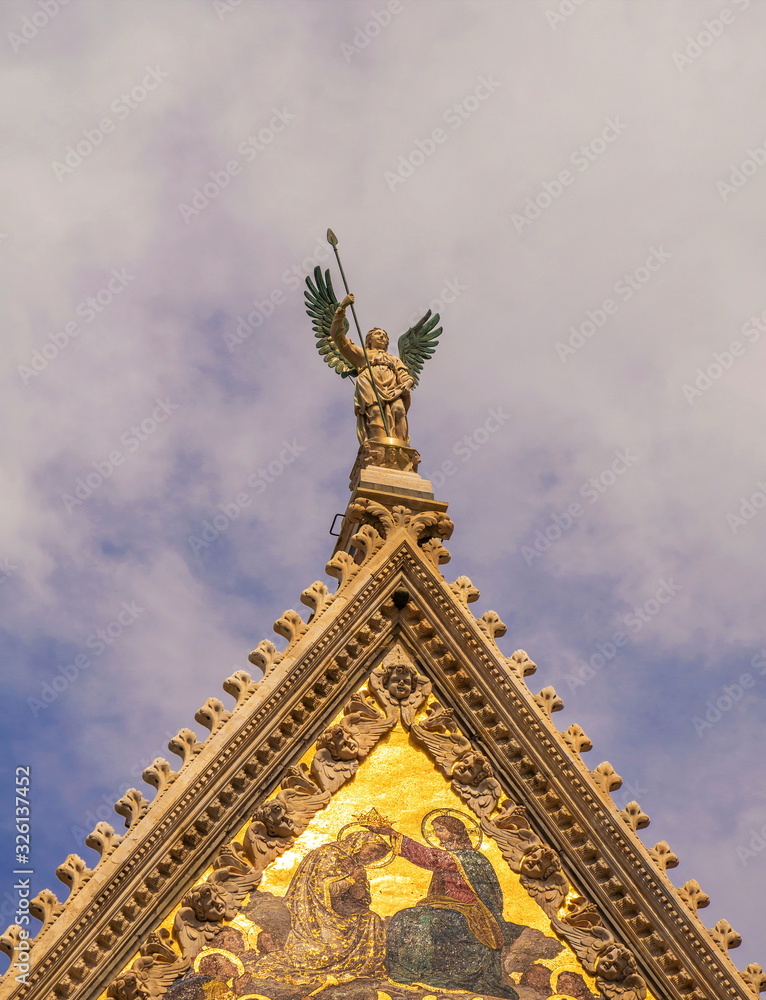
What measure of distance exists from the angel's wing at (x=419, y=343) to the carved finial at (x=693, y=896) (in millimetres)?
6355

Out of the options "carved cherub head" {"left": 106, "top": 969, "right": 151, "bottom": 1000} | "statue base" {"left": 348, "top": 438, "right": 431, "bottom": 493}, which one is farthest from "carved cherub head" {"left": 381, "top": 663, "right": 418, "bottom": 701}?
"carved cherub head" {"left": 106, "top": 969, "right": 151, "bottom": 1000}

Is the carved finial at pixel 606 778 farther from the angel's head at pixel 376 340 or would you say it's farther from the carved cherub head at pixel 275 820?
the angel's head at pixel 376 340

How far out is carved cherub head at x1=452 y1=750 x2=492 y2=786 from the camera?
13516mm

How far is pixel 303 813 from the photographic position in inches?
513

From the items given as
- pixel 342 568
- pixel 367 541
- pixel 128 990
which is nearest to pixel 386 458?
pixel 367 541

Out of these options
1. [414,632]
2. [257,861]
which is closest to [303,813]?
[257,861]

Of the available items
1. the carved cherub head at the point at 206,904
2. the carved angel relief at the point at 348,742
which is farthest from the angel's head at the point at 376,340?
the carved cherub head at the point at 206,904

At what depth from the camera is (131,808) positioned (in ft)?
41.5

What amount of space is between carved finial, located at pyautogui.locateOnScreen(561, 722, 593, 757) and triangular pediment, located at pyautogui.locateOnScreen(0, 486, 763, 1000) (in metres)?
0.02

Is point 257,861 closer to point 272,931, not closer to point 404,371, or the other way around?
point 272,931

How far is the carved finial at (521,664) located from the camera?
14141mm

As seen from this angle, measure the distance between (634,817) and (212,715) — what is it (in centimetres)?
370

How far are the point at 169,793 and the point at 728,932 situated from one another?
4.73 metres

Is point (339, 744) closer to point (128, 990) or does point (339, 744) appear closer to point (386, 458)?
point (128, 990)
